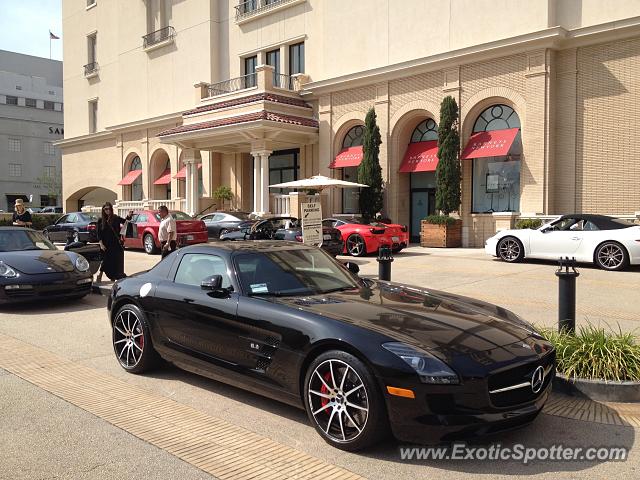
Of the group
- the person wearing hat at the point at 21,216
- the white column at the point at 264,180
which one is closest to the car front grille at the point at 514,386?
the person wearing hat at the point at 21,216

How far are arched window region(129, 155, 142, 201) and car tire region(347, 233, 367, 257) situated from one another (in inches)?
881

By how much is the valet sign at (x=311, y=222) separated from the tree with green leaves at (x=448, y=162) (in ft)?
31.0

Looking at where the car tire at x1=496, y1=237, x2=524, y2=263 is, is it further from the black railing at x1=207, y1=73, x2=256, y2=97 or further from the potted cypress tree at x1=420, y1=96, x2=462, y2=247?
the black railing at x1=207, y1=73, x2=256, y2=97

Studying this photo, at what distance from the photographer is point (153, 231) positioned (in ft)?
63.7

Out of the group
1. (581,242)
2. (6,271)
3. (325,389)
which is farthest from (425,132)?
(325,389)

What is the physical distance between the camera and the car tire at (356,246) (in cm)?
1706

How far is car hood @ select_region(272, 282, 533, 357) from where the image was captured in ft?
13.2

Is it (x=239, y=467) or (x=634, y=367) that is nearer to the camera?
(x=239, y=467)

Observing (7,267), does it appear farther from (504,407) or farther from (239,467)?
(504,407)

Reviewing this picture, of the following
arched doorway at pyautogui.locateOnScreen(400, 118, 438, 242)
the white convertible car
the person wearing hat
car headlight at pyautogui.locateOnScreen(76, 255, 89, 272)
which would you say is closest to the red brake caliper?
car headlight at pyautogui.locateOnScreen(76, 255, 89, 272)

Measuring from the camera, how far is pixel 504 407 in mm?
3844

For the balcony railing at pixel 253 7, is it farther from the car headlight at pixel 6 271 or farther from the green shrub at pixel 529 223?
the car headlight at pixel 6 271

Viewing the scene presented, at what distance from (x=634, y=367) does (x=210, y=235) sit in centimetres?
1737

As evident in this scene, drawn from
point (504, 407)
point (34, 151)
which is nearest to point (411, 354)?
point (504, 407)
